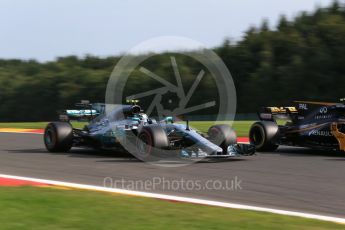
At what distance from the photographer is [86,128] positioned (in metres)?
13.3

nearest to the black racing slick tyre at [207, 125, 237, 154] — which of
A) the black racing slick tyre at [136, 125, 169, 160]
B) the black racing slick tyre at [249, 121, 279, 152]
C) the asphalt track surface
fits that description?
the asphalt track surface

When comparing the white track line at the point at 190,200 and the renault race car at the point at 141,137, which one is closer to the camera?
the white track line at the point at 190,200

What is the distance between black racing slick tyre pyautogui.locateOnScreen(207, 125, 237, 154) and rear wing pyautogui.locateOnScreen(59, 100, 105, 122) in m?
3.10

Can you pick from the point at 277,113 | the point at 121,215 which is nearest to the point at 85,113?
the point at 277,113

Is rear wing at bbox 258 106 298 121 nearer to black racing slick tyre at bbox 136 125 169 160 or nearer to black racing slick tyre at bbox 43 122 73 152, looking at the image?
black racing slick tyre at bbox 136 125 169 160

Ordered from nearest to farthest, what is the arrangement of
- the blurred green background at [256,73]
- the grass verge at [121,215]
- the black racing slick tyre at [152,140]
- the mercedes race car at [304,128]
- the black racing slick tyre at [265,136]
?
1. the grass verge at [121,215]
2. the black racing slick tyre at [152,140]
3. the mercedes race car at [304,128]
4. the black racing slick tyre at [265,136]
5. the blurred green background at [256,73]

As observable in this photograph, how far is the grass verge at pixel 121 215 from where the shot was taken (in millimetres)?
5476

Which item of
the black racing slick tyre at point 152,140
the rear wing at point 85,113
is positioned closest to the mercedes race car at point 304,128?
the black racing slick tyre at point 152,140

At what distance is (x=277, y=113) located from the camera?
14.5 metres

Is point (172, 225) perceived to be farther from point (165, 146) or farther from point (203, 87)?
point (203, 87)

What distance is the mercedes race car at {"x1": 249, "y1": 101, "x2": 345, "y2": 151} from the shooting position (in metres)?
12.5

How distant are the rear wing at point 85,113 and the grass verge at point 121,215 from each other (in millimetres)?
6583

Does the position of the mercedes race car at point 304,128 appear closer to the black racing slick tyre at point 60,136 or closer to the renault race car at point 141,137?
the renault race car at point 141,137

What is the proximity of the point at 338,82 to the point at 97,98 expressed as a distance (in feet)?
92.1
